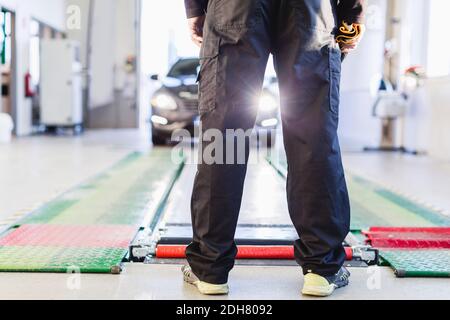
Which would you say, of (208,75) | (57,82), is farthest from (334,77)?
(57,82)

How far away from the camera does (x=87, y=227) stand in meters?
2.91

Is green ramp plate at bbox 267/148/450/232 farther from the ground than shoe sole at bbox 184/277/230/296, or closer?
closer

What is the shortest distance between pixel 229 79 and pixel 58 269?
946 mm

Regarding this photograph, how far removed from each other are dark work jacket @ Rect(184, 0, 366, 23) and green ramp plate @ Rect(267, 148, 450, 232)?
1.29 meters

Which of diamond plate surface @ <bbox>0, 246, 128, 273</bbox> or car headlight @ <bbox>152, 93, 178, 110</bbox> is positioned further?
car headlight @ <bbox>152, 93, 178, 110</bbox>

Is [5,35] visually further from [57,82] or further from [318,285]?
[318,285]

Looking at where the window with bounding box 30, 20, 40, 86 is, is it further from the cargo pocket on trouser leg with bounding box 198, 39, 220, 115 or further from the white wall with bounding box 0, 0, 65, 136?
the cargo pocket on trouser leg with bounding box 198, 39, 220, 115

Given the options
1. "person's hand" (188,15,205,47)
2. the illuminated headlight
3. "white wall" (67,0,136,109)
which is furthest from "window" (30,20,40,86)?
"person's hand" (188,15,205,47)

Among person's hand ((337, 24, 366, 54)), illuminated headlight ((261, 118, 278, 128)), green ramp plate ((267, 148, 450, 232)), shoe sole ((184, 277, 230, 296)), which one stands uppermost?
person's hand ((337, 24, 366, 54))

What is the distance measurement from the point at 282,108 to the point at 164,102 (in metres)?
5.97

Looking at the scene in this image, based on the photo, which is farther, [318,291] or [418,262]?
[418,262]

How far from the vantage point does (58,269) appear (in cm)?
216

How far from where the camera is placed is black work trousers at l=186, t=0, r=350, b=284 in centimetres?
182

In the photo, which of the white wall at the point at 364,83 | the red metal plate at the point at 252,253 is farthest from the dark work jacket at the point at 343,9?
the white wall at the point at 364,83
